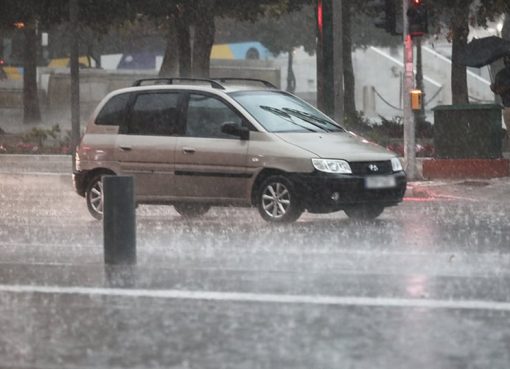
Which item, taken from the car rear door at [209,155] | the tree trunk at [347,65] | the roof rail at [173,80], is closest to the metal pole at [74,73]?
the tree trunk at [347,65]

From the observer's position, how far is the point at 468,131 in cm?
2059

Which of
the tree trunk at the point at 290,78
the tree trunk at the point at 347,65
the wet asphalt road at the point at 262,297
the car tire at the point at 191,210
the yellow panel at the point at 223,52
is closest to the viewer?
the wet asphalt road at the point at 262,297

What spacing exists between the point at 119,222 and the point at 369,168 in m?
4.39

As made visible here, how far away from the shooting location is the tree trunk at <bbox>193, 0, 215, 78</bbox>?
33656 millimetres

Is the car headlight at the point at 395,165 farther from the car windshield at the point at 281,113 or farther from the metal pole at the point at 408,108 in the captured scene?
the metal pole at the point at 408,108

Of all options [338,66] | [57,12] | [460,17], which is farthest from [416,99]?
[57,12]

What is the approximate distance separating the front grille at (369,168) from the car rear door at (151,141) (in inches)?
90.2

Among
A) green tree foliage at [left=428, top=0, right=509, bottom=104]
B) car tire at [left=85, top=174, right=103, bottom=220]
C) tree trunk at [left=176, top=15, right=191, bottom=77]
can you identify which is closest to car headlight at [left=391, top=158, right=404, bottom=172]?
car tire at [left=85, top=174, right=103, bottom=220]

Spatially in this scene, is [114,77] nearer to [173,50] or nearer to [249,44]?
[173,50]

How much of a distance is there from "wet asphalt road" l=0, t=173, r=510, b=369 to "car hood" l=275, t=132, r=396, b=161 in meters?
0.79

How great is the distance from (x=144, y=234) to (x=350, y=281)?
4505 mm

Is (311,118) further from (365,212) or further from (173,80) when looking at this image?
(173,80)

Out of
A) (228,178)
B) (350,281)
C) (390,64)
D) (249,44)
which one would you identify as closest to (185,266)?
(350,281)

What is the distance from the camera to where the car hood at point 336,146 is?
14.3 meters
